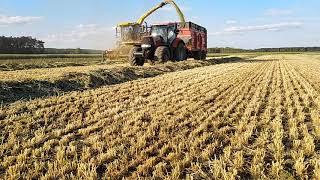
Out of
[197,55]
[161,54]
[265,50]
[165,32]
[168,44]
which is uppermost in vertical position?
[165,32]

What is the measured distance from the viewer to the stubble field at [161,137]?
199 inches

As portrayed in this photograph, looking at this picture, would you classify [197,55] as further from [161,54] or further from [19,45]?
[19,45]

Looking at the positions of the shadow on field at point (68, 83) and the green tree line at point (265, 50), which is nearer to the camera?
the shadow on field at point (68, 83)

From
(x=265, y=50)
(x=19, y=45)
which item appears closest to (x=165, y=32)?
(x=19, y=45)

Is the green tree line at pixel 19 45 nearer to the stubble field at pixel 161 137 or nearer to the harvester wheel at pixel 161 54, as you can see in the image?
the harvester wheel at pixel 161 54

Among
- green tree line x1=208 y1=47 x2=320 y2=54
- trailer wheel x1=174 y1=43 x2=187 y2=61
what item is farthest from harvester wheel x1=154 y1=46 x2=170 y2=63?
green tree line x1=208 y1=47 x2=320 y2=54

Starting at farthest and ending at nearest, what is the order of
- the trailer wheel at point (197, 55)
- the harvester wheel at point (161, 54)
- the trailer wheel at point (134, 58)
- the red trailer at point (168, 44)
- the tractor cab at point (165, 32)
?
1. the trailer wheel at point (197, 55)
2. the tractor cab at point (165, 32)
3. the trailer wheel at point (134, 58)
4. the red trailer at point (168, 44)
5. the harvester wheel at point (161, 54)

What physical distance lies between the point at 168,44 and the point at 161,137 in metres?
17.0

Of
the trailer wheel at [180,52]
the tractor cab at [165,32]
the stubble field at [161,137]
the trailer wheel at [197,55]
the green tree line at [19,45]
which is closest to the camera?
the stubble field at [161,137]

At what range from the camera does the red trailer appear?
2175cm

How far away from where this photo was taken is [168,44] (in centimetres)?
2327

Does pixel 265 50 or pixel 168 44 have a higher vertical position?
pixel 168 44

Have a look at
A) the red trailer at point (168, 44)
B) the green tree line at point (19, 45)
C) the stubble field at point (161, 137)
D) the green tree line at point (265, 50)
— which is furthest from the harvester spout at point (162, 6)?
the green tree line at point (265, 50)

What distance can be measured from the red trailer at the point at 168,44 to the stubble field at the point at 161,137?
10996 millimetres
